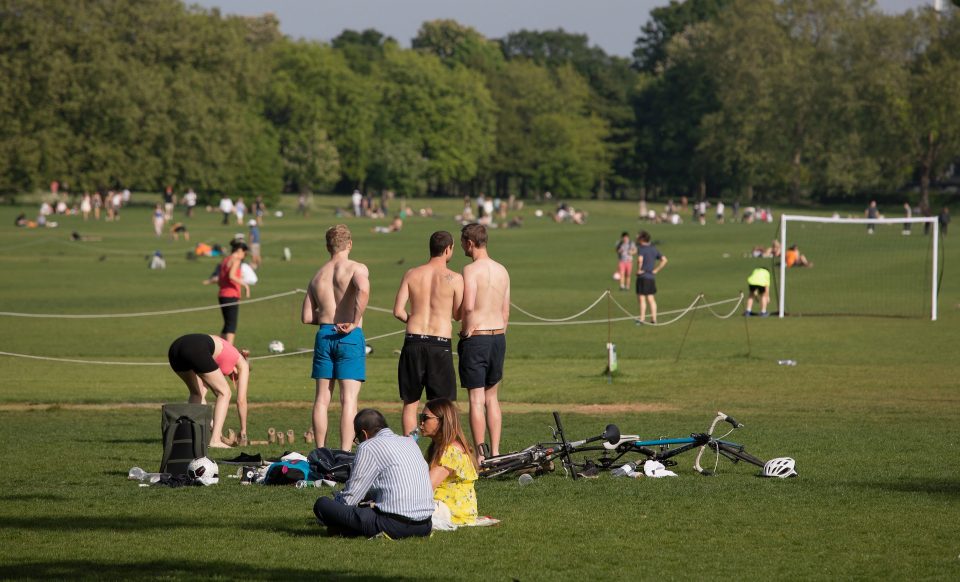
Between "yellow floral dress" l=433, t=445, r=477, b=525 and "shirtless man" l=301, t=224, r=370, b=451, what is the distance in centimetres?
283

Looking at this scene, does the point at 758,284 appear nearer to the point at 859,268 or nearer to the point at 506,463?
the point at 859,268

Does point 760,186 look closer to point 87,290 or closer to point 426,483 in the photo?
point 87,290

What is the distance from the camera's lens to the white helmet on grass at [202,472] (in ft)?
38.1

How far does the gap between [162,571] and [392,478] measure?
67.2 inches

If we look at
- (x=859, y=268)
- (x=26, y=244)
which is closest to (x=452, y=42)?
(x=26, y=244)

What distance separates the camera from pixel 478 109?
122 m

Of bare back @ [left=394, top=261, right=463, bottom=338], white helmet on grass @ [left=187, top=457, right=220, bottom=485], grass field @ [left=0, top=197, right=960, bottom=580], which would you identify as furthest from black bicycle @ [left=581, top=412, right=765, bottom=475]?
white helmet on grass @ [left=187, top=457, right=220, bottom=485]

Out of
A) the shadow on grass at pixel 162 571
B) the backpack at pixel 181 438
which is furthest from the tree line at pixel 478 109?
the shadow on grass at pixel 162 571

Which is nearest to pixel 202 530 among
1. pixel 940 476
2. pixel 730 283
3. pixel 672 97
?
pixel 940 476

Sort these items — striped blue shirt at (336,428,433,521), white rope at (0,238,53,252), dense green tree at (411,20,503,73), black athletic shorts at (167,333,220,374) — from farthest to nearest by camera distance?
1. dense green tree at (411,20,503,73)
2. white rope at (0,238,53,252)
3. black athletic shorts at (167,333,220,374)
4. striped blue shirt at (336,428,433,521)

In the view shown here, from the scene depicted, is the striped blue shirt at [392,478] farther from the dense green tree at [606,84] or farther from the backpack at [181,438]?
the dense green tree at [606,84]

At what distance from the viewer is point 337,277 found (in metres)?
12.7

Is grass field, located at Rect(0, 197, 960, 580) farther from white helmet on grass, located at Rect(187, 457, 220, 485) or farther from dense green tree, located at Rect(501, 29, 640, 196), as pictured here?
dense green tree, located at Rect(501, 29, 640, 196)

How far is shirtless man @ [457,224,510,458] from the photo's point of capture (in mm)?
12523
